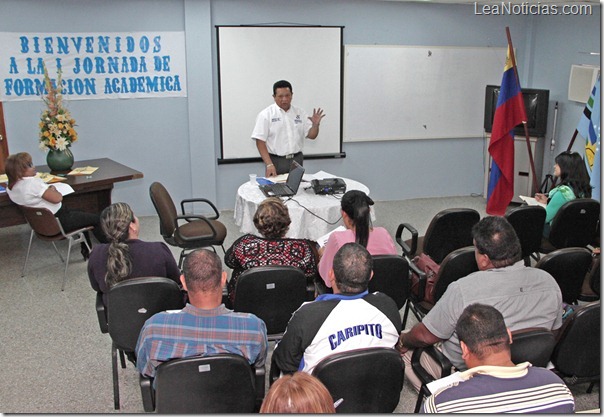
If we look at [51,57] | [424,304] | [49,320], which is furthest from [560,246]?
[51,57]

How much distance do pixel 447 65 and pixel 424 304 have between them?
452 cm

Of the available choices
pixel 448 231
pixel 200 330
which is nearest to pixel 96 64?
pixel 448 231

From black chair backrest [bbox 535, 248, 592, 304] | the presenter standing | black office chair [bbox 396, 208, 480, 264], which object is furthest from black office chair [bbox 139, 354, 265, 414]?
the presenter standing

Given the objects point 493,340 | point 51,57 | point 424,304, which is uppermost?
point 51,57

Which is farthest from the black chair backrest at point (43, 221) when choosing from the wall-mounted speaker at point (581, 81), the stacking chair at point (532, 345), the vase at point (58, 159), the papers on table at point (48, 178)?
the wall-mounted speaker at point (581, 81)

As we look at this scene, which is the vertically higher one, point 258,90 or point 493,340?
point 258,90

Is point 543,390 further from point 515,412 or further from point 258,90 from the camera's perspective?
point 258,90

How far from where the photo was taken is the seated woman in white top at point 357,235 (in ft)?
11.8

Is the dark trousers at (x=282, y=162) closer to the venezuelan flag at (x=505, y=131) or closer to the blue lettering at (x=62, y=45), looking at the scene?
the venezuelan flag at (x=505, y=131)

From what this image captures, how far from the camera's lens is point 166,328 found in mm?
2508

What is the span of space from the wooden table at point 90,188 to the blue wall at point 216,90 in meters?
0.61

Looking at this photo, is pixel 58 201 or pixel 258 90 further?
pixel 258 90

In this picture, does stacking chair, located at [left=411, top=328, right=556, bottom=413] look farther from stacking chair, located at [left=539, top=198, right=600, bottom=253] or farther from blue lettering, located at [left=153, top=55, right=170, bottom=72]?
blue lettering, located at [left=153, top=55, right=170, bottom=72]

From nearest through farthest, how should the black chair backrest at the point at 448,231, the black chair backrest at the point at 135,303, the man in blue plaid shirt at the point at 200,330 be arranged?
the man in blue plaid shirt at the point at 200,330, the black chair backrest at the point at 135,303, the black chair backrest at the point at 448,231
